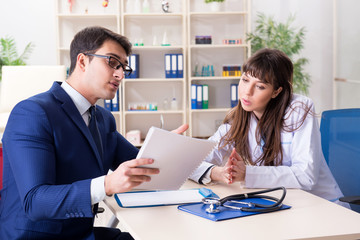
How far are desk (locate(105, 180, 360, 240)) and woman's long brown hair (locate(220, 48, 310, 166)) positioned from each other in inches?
19.8

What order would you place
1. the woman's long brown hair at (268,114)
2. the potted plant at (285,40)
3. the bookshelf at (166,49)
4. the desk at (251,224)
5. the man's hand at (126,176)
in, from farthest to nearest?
the bookshelf at (166,49)
the potted plant at (285,40)
the woman's long brown hair at (268,114)
the man's hand at (126,176)
the desk at (251,224)

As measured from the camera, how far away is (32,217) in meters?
1.41

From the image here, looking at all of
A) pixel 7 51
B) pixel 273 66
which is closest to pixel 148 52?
pixel 7 51

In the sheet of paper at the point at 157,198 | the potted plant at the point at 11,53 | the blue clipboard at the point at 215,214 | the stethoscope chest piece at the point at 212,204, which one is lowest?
the blue clipboard at the point at 215,214

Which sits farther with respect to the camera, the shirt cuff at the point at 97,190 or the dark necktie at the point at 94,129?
the dark necktie at the point at 94,129

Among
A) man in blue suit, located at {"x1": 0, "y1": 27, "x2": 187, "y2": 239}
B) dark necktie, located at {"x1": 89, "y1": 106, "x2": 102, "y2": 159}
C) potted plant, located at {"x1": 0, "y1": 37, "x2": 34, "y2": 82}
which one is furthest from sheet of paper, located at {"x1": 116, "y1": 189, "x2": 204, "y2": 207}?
potted plant, located at {"x1": 0, "y1": 37, "x2": 34, "y2": 82}

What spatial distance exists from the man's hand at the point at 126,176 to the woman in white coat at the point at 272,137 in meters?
0.49

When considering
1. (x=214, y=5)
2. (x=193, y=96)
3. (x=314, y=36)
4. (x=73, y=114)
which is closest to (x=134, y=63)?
(x=193, y=96)

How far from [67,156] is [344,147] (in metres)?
1.29

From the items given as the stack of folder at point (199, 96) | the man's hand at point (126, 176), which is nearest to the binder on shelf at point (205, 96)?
the stack of folder at point (199, 96)

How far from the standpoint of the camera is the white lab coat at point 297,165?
1.81 m

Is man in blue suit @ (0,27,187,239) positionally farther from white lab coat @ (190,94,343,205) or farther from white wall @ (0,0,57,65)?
white wall @ (0,0,57,65)

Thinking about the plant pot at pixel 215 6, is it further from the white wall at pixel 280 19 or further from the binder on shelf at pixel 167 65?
the binder on shelf at pixel 167 65

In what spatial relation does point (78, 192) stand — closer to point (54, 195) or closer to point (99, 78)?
point (54, 195)
